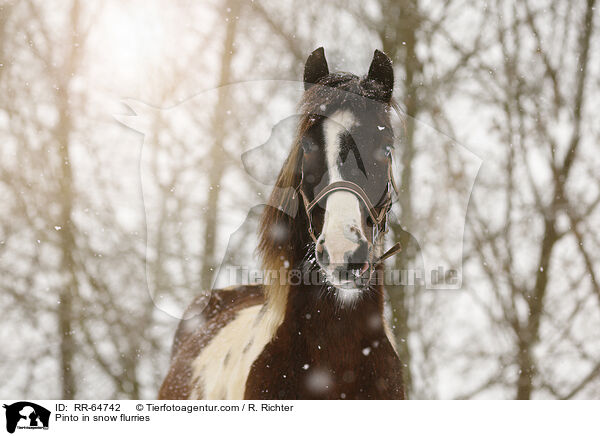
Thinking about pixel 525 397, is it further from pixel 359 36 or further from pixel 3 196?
pixel 3 196

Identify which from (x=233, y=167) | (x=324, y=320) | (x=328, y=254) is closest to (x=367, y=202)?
(x=328, y=254)

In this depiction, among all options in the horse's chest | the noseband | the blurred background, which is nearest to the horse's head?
the noseband

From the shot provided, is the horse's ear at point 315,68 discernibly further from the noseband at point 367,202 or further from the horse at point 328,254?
the noseband at point 367,202

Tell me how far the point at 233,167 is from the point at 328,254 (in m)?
1.58

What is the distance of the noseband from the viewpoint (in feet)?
4.13

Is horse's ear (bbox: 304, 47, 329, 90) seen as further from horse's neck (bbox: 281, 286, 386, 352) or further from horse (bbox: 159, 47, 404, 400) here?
horse's neck (bbox: 281, 286, 386, 352)

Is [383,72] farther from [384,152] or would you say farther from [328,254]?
[328,254]

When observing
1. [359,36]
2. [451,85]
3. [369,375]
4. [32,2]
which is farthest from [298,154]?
[32,2]

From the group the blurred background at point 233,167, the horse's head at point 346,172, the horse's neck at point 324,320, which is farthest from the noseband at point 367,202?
the blurred background at point 233,167

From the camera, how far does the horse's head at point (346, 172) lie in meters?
1.21

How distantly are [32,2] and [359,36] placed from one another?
219cm
